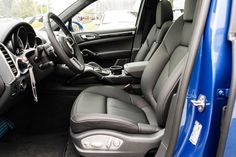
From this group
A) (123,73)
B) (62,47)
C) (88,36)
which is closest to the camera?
(62,47)

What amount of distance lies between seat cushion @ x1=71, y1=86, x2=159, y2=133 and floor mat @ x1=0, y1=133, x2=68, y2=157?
1.40 feet

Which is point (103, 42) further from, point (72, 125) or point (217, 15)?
point (217, 15)

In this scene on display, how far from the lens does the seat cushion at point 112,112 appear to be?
1404mm

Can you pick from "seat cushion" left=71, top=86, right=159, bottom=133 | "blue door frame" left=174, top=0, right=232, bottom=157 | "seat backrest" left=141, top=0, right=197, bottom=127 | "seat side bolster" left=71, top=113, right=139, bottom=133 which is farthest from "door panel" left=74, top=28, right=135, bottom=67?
"blue door frame" left=174, top=0, right=232, bottom=157

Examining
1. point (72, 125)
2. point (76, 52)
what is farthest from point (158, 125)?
point (76, 52)

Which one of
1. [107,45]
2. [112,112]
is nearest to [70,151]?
[112,112]

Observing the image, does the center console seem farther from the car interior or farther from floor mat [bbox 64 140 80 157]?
floor mat [bbox 64 140 80 157]

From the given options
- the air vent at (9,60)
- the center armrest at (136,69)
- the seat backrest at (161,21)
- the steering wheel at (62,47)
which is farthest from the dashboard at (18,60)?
the seat backrest at (161,21)

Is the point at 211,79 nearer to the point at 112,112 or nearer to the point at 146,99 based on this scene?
the point at 112,112

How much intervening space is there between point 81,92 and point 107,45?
1180 millimetres

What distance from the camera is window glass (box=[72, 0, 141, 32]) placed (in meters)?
2.88

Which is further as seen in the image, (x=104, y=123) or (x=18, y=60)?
(x=18, y=60)

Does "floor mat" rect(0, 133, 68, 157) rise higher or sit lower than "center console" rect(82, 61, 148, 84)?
lower

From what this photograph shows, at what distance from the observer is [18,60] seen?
1.50 m
